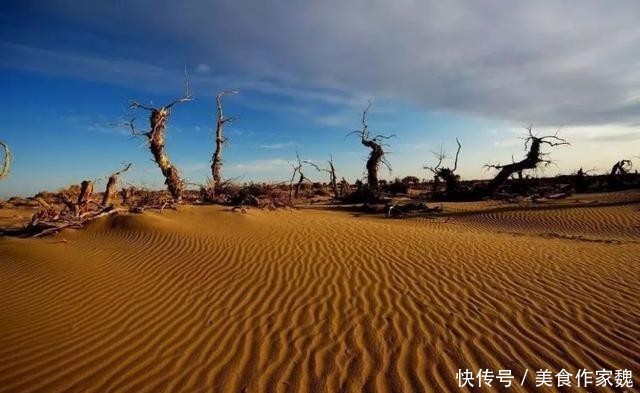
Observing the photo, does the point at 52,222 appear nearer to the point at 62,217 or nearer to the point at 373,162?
the point at 62,217

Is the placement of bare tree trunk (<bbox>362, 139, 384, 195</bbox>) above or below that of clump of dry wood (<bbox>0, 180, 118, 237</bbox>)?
above

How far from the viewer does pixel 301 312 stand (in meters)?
5.46

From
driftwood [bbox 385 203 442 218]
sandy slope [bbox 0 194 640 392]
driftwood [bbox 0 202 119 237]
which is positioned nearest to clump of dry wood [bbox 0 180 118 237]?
driftwood [bbox 0 202 119 237]

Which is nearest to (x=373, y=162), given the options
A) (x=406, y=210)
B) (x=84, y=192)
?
(x=406, y=210)

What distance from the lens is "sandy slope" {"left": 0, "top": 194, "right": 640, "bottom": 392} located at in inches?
158

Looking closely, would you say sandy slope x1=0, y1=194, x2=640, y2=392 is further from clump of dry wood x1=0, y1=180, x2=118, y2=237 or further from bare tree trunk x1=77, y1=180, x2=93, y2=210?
bare tree trunk x1=77, y1=180, x2=93, y2=210

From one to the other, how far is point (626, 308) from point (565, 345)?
1782mm

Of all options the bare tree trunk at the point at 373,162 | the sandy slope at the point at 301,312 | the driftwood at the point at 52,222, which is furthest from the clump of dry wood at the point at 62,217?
the bare tree trunk at the point at 373,162

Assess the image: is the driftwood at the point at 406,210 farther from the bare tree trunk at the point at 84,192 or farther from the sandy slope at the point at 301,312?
the bare tree trunk at the point at 84,192

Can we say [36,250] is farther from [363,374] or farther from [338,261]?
→ [363,374]

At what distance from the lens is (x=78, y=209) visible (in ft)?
38.5

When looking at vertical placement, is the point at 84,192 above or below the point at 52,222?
above

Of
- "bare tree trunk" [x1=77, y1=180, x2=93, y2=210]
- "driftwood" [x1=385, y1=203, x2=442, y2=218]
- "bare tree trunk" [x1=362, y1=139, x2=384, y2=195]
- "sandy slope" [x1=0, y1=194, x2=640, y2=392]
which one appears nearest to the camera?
"sandy slope" [x1=0, y1=194, x2=640, y2=392]

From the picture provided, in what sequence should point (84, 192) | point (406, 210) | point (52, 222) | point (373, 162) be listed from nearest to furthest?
point (52, 222)
point (84, 192)
point (406, 210)
point (373, 162)
